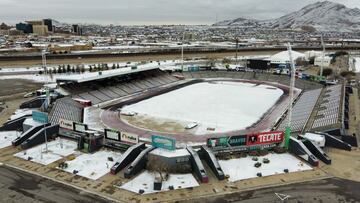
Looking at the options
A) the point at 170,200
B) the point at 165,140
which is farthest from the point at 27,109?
the point at 170,200

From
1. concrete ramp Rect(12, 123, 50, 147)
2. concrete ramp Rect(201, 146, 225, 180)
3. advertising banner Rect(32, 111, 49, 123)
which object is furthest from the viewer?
advertising banner Rect(32, 111, 49, 123)

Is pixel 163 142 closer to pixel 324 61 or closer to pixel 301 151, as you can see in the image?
pixel 301 151

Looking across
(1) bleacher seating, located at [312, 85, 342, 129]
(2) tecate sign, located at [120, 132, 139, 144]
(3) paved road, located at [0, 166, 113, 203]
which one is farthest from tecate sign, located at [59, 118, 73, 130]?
(1) bleacher seating, located at [312, 85, 342, 129]

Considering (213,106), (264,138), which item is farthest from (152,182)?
(213,106)

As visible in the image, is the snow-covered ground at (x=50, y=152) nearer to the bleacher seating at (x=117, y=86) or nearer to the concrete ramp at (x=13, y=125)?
the concrete ramp at (x=13, y=125)

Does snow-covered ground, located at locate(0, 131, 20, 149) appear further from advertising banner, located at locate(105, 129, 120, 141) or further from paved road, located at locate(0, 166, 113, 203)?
advertising banner, located at locate(105, 129, 120, 141)

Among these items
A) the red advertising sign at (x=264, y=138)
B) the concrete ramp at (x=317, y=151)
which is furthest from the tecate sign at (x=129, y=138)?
the concrete ramp at (x=317, y=151)
